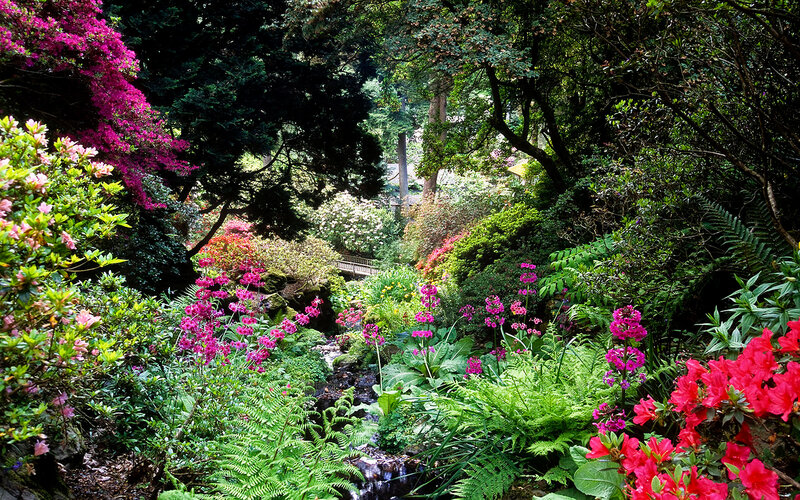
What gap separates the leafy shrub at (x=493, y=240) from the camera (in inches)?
267

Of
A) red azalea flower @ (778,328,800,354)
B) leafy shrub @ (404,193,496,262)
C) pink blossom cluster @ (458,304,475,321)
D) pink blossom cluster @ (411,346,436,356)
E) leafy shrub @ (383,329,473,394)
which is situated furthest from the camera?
leafy shrub @ (404,193,496,262)

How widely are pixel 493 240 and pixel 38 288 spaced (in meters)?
5.92

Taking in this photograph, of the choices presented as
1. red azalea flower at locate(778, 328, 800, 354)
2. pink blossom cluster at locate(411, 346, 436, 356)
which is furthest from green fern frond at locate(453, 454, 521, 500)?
pink blossom cluster at locate(411, 346, 436, 356)

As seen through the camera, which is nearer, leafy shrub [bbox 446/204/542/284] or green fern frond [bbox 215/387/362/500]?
green fern frond [bbox 215/387/362/500]

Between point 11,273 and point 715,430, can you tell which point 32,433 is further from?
point 715,430

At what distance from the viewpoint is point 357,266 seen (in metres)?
14.2

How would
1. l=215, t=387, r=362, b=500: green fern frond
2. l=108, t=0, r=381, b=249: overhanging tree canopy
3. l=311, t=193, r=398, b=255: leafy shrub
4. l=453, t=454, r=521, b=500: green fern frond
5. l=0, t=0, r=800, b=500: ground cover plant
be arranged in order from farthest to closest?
1. l=311, t=193, r=398, b=255: leafy shrub
2. l=108, t=0, r=381, b=249: overhanging tree canopy
3. l=453, t=454, r=521, b=500: green fern frond
4. l=215, t=387, r=362, b=500: green fern frond
5. l=0, t=0, r=800, b=500: ground cover plant

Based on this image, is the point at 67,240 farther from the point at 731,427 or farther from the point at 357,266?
the point at 357,266

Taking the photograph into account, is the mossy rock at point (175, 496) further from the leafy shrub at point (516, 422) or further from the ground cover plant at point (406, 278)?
the leafy shrub at point (516, 422)

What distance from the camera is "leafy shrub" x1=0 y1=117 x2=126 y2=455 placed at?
1498mm

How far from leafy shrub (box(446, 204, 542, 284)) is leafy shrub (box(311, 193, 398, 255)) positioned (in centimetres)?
786

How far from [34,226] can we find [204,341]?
1897 millimetres

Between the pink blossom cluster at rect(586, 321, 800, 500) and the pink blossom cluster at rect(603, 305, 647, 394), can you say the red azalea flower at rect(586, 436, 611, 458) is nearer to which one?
the pink blossom cluster at rect(586, 321, 800, 500)

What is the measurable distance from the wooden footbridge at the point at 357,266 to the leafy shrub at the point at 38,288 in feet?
36.5
